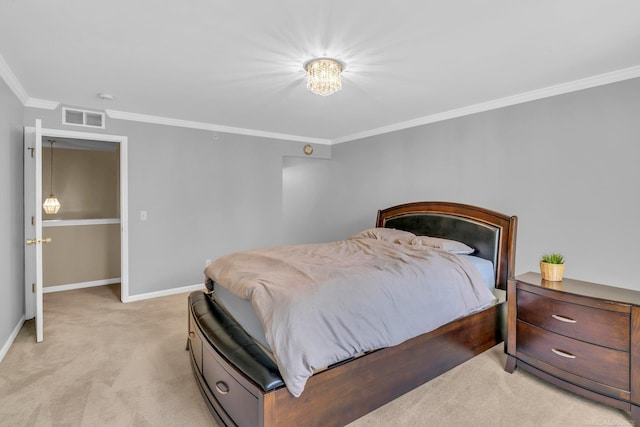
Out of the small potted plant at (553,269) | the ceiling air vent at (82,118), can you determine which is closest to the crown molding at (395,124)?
the ceiling air vent at (82,118)

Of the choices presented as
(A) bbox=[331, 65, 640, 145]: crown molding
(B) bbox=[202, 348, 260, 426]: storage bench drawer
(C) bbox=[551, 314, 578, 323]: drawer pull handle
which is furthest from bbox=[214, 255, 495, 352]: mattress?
(A) bbox=[331, 65, 640, 145]: crown molding

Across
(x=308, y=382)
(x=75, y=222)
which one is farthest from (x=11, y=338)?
(x=308, y=382)

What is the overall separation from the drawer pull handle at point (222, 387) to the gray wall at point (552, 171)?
299 cm

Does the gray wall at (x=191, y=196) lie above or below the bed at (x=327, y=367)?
above

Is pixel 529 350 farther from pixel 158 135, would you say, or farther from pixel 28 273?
pixel 28 273

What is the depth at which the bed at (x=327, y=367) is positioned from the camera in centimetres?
152

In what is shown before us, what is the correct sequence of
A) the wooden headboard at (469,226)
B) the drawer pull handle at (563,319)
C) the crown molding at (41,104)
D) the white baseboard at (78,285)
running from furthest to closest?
the white baseboard at (78,285), the crown molding at (41,104), the wooden headboard at (469,226), the drawer pull handle at (563,319)

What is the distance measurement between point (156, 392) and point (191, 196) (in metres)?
2.74

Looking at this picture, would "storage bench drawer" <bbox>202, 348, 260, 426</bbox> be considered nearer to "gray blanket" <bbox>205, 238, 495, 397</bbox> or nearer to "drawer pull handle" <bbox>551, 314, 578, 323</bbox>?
"gray blanket" <bbox>205, 238, 495, 397</bbox>

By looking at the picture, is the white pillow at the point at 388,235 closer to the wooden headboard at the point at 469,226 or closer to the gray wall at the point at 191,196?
the wooden headboard at the point at 469,226

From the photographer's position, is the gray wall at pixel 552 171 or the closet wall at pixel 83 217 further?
the closet wall at pixel 83 217

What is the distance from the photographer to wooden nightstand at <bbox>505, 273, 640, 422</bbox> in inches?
73.6

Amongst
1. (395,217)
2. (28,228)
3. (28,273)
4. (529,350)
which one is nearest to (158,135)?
(28,228)

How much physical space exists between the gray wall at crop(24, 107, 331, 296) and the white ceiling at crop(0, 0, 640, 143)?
63 centimetres
